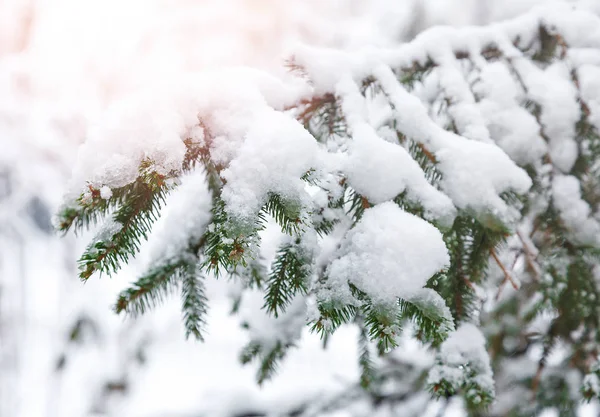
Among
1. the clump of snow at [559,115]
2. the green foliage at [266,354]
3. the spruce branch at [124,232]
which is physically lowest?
the green foliage at [266,354]

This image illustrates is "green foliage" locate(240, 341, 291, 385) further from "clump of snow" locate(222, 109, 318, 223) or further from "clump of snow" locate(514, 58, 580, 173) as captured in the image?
→ "clump of snow" locate(514, 58, 580, 173)

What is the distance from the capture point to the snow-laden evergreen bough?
2.19 feet

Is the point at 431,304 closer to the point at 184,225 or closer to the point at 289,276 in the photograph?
the point at 289,276

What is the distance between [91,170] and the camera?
28.2 inches

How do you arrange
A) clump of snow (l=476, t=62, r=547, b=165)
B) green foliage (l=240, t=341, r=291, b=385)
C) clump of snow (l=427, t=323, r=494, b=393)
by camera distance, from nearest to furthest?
clump of snow (l=427, t=323, r=494, b=393), clump of snow (l=476, t=62, r=547, b=165), green foliage (l=240, t=341, r=291, b=385)

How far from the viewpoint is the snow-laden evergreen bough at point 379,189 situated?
668 mm

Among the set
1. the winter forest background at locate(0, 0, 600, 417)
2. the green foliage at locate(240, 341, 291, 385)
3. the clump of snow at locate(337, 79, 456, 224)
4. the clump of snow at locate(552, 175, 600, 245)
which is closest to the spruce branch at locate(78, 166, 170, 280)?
the clump of snow at locate(337, 79, 456, 224)

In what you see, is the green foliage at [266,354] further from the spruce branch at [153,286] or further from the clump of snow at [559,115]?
the clump of snow at [559,115]

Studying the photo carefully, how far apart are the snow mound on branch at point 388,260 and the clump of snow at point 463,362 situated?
1.13 feet

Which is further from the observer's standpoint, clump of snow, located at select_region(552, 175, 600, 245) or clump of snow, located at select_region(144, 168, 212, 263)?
clump of snow, located at select_region(552, 175, 600, 245)

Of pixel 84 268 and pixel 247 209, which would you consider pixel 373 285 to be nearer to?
pixel 247 209

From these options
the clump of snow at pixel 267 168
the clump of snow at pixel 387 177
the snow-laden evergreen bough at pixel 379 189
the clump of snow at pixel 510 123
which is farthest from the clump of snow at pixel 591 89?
the clump of snow at pixel 267 168

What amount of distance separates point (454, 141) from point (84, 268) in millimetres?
819

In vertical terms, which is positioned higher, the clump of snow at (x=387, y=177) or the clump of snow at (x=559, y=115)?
the clump of snow at (x=559, y=115)
